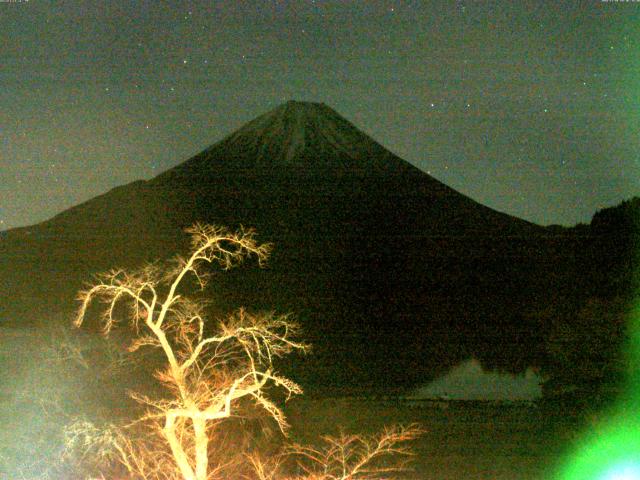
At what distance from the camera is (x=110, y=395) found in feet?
41.3

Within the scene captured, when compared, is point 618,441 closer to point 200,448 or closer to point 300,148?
point 200,448

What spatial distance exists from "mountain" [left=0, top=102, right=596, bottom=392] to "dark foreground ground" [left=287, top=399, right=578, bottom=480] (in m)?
5.72

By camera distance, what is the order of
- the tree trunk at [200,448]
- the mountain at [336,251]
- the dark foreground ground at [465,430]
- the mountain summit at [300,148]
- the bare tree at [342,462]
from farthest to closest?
the mountain summit at [300,148], the mountain at [336,251], the dark foreground ground at [465,430], the bare tree at [342,462], the tree trunk at [200,448]

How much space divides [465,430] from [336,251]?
1268 inches

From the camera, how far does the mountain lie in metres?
31.5

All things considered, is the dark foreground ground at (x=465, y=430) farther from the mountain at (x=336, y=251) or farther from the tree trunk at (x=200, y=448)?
the tree trunk at (x=200, y=448)

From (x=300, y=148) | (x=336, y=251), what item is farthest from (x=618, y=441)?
(x=300, y=148)

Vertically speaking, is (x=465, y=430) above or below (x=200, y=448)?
below

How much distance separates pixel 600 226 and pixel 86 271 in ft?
89.9

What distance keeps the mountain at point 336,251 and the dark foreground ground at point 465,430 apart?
5.72 metres

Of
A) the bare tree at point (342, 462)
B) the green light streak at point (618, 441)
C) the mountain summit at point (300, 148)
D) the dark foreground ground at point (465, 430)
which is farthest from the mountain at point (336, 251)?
the green light streak at point (618, 441)

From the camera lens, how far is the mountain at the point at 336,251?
103 ft

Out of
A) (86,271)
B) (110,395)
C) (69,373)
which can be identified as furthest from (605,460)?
(86,271)

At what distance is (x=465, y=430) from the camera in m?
14.1
